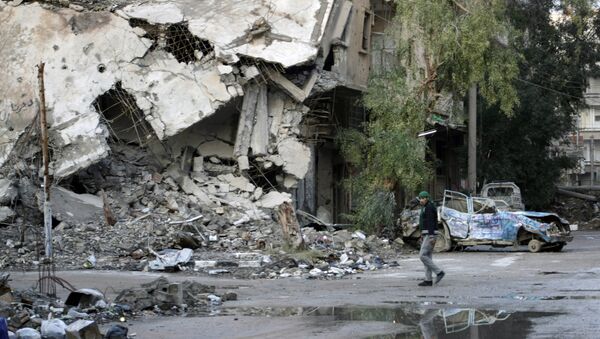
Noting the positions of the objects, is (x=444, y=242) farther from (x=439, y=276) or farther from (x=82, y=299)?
(x=82, y=299)

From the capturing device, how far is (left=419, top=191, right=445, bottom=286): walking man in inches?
605

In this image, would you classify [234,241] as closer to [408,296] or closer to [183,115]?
[183,115]

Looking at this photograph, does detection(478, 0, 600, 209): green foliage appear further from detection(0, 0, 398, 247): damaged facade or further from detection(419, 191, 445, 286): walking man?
detection(419, 191, 445, 286): walking man

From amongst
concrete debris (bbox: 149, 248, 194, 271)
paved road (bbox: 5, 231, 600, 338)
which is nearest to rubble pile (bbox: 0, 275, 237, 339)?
paved road (bbox: 5, 231, 600, 338)

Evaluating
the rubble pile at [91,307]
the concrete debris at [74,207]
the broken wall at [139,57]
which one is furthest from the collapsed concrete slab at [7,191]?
the rubble pile at [91,307]

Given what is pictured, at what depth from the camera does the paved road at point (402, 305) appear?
32.4ft

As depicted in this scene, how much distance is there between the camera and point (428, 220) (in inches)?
620

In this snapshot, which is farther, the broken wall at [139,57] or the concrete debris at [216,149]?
the concrete debris at [216,149]

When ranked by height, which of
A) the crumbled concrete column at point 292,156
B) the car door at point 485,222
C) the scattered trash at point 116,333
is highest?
the crumbled concrete column at point 292,156

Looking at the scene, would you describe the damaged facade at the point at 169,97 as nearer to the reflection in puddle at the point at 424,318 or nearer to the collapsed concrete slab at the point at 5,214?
the collapsed concrete slab at the point at 5,214

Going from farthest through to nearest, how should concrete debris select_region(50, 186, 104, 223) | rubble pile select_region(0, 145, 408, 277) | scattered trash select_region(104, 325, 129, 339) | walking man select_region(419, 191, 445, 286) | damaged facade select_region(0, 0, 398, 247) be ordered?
damaged facade select_region(0, 0, 398, 247), concrete debris select_region(50, 186, 104, 223), rubble pile select_region(0, 145, 408, 277), walking man select_region(419, 191, 445, 286), scattered trash select_region(104, 325, 129, 339)

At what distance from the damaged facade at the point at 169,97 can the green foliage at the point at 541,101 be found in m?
15.8

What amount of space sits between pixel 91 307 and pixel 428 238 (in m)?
6.43

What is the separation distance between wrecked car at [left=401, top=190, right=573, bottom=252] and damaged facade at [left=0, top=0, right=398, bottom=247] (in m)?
4.56
